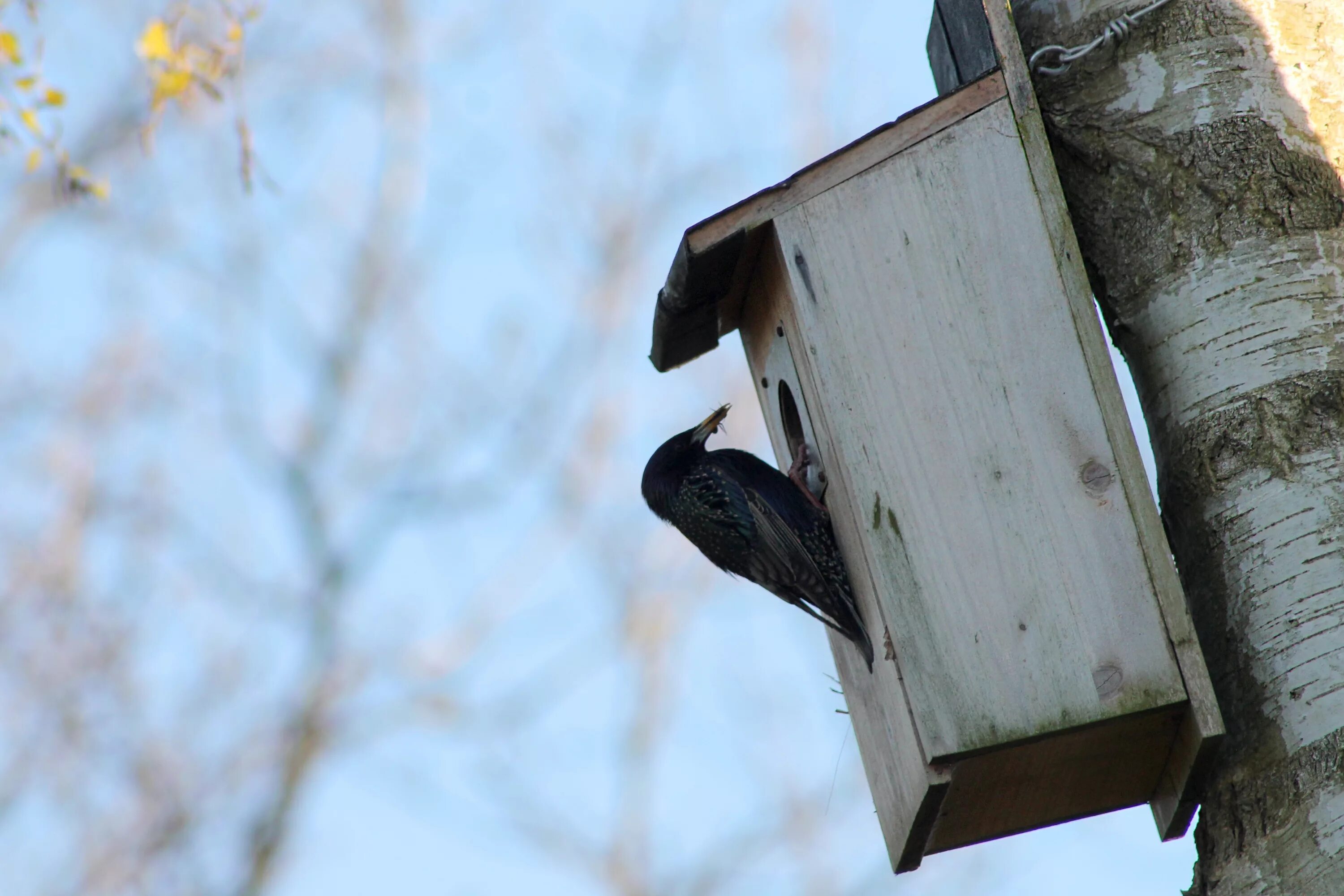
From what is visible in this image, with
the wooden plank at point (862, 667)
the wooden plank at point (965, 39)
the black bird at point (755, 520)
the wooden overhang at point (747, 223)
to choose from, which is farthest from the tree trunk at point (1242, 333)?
the black bird at point (755, 520)

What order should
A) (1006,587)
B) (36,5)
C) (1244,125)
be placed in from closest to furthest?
(1006,587)
(1244,125)
(36,5)

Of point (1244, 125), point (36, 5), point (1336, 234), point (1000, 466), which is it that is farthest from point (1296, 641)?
point (36, 5)

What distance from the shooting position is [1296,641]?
235cm

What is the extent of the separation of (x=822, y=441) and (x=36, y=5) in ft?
6.28

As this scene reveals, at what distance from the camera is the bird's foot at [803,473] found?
10.5ft

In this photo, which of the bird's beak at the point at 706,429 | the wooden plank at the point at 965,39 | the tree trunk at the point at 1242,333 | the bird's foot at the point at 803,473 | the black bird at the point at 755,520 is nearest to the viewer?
the tree trunk at the point at 1242,333

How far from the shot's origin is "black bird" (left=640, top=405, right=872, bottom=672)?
3.06 m

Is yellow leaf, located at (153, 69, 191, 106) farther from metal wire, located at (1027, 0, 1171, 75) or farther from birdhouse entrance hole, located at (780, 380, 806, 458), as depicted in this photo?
metal wire, located at (1027, 0, 1171, 75)

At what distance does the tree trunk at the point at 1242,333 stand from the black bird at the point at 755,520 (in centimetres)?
69

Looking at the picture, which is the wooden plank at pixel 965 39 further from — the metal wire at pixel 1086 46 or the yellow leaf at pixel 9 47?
the yellow leaf at pixel 9 47

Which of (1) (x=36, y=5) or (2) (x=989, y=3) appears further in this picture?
(1) (x=36, y=5)

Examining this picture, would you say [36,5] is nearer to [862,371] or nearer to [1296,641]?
[862,371]

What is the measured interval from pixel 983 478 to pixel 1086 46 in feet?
2.96

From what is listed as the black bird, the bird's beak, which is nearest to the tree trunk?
the black bird
